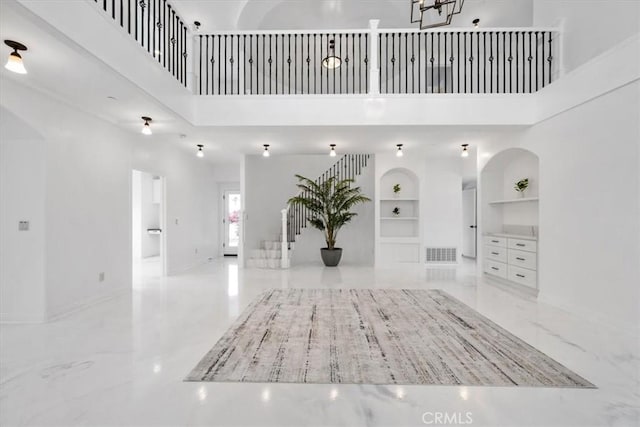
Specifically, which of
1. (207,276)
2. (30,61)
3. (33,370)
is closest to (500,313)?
(33,370)

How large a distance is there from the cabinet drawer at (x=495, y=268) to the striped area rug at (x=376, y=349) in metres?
1.89

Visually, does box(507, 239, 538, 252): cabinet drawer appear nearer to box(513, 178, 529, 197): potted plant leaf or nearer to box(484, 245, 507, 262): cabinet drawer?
box(484, 245, 507, 262): cabinet drawer

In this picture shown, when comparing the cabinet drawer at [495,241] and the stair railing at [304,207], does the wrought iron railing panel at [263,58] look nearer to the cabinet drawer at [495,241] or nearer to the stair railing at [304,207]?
the stair railing at [304,207]

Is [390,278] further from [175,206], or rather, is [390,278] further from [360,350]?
[175,206]

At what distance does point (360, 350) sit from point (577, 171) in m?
3.49

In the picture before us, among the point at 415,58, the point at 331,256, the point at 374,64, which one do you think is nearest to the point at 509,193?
the point at 374,64

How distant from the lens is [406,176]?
8.02 m

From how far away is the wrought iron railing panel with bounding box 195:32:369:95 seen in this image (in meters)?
4.69

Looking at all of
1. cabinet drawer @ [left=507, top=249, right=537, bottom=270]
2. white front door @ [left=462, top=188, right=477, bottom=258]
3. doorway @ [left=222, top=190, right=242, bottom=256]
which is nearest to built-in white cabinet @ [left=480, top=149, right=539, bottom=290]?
cabinet drawer @ [left=507, top=249, right=537, bottom=270]

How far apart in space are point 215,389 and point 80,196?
11.4 feet

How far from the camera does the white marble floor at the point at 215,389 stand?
1918 mm

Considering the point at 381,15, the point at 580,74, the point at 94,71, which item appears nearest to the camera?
the point at 94,71

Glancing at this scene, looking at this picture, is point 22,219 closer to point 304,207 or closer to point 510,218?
point 304,207

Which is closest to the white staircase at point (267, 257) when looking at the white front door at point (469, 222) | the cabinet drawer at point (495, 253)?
the cabinet drawer at point (495, 253)
